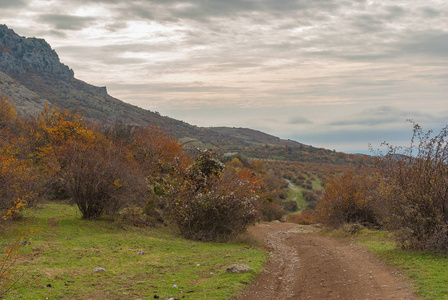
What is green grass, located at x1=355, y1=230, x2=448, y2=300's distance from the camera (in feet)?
31.7

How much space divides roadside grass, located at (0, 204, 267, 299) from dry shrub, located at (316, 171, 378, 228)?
11325mm

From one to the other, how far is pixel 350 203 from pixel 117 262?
20392mm

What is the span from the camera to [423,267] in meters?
12.0

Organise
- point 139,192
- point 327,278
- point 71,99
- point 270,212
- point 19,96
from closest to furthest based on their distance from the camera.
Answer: point 327,278 < point 139,192 < point 270,212 < point 19,96 < point 71,99

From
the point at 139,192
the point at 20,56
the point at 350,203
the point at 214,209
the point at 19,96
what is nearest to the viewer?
the point at 214,209

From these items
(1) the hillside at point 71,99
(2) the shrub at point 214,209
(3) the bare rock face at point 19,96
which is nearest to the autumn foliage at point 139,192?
(2) the shrub at point 214,209

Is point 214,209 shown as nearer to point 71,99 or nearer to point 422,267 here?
point 422,267

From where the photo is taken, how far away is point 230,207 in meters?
20.0

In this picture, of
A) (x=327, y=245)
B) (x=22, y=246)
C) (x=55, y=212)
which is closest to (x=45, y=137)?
(x=55, y=212)

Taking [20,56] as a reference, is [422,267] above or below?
below

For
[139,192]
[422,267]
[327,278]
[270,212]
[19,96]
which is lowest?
[270,212]

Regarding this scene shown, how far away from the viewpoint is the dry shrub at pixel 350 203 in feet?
88.7

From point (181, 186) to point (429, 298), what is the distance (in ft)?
50.9

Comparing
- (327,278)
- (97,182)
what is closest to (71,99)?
(97,182)
